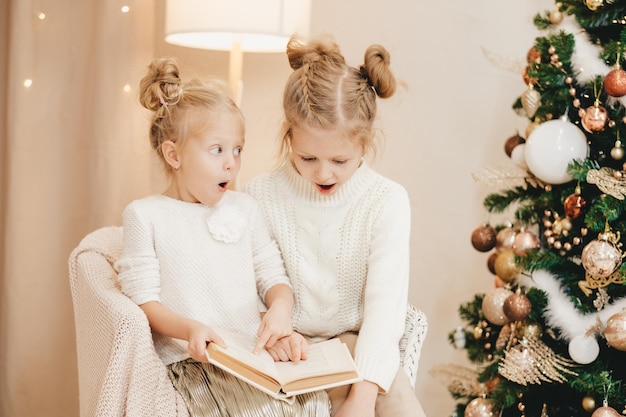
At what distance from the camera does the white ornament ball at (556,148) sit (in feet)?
5.18

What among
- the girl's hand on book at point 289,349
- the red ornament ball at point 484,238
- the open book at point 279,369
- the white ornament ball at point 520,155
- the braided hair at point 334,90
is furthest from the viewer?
the red ornament ball at point 484,238

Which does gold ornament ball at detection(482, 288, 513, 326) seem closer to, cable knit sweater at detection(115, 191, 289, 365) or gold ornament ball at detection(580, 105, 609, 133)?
gold ornament ball at detection(580, 105, 609, 133)

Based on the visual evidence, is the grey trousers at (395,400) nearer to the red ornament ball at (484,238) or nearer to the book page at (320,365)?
the book page at (320,365)

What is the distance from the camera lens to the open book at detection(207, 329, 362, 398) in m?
1.15

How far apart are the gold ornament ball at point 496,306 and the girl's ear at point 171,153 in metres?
0.81

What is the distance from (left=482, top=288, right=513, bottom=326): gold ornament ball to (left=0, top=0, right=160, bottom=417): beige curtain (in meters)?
1.11

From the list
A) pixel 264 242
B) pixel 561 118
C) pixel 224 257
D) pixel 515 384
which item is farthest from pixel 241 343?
pixel 561 118

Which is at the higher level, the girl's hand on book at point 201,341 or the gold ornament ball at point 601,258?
A: the gold ornament ball at point 601,258

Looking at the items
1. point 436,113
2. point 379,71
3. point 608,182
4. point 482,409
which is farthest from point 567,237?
point 436,113

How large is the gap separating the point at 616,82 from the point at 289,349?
33.2 inches

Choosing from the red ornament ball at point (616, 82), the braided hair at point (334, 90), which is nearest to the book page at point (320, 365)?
the braided hair at point (334, 90)

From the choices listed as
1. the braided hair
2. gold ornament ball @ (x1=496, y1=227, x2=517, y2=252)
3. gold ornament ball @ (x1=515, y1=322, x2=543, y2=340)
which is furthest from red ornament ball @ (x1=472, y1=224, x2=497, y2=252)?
the braided hair

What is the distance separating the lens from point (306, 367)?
124cm

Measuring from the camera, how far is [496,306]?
5.65 feet
